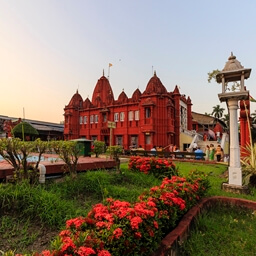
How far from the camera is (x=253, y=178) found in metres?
6.93

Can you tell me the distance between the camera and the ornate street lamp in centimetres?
626

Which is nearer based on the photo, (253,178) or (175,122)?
(253,178)

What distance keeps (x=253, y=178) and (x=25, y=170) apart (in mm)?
6716

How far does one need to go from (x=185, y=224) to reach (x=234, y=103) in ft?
14.9

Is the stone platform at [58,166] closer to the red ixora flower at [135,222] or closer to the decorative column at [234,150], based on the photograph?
the red ixora flower at [135,222]

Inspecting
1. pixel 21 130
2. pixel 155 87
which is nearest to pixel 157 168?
pixel 21 130

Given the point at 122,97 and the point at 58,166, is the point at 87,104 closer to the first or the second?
the point at 122,97

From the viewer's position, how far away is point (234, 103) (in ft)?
21.1

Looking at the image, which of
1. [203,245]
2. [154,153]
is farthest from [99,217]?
[154,153]

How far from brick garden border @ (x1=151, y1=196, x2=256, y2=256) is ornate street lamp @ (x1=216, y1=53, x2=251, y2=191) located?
4.23 ft

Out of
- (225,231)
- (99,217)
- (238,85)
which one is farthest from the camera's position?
(238,85)

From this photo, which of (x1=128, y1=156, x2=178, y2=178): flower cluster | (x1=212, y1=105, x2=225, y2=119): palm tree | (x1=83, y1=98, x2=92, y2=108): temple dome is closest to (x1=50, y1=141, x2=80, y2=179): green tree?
(x1=128, y1=156, x2=178, y2=178): flower cluster

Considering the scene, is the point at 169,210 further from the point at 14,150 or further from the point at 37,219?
the point at 14,150

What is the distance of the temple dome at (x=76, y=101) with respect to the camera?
3361cm
